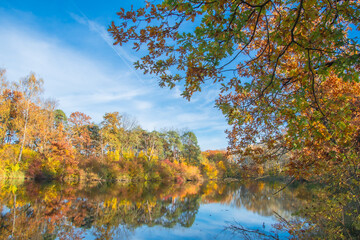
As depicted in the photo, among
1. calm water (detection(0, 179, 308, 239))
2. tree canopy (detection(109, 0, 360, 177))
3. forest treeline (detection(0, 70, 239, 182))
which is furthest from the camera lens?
forest treeline (detection(0, 70, 239, 182))

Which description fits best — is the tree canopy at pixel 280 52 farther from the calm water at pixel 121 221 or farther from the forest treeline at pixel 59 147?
A: the forest treeline at pixel 59 147

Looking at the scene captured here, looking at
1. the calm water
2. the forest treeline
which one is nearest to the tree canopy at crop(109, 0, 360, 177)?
the calm water

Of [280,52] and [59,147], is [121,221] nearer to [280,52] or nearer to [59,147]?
[280,52]

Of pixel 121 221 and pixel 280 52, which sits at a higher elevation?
pixel 280 52

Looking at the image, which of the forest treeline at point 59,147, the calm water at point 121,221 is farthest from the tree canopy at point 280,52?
the forest treeline at point 59,147

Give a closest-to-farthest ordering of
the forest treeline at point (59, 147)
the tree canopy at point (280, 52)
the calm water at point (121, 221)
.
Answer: the tree canopy at point (280, 52), the calm water at point (121, 221), the forest treeline at point (59, 147)

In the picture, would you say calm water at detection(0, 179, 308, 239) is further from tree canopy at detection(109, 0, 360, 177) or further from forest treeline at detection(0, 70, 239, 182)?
forest treeline at detection(0, 70, 239, 182)

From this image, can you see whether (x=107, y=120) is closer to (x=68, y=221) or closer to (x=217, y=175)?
(x=217, y=175)

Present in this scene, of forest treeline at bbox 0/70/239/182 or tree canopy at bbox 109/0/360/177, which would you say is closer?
tree canopy at bbox 109/0/360/177

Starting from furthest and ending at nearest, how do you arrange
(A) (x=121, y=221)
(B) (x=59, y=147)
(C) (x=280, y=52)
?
(B) (x=59, y=147) → (A) (x=121, y=221) → (C) (x=280, y=52)

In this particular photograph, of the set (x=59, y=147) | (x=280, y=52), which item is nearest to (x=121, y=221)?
(x=280, y=52)

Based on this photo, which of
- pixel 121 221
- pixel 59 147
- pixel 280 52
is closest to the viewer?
pixel 280 52

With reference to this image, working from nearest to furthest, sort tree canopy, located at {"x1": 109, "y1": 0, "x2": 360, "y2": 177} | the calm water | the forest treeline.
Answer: tree canopy, located at {"x1": 109, "y1": 0, "x2": 360, "y2": 177}, the calm water, the forest treeline

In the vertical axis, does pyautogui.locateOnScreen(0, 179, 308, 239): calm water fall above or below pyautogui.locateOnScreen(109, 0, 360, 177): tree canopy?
below
